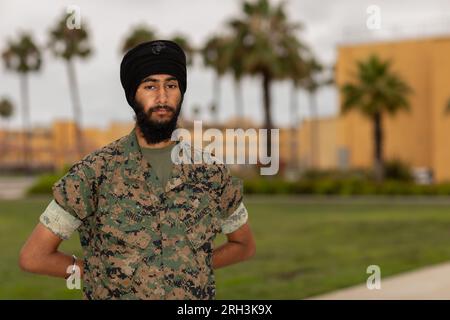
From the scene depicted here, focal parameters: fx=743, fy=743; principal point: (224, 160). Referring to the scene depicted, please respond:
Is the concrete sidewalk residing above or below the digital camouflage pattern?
below

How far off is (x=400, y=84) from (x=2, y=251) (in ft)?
98.7

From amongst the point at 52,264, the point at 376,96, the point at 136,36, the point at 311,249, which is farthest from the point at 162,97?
the point at 136,36

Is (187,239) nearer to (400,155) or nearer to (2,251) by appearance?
(2,251)

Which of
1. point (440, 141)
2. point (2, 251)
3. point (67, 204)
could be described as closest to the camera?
point (67, 204)

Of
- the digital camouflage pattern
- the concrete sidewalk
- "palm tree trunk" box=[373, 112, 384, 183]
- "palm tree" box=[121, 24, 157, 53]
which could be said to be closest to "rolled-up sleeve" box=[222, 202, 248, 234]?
the digital camouflage pattern

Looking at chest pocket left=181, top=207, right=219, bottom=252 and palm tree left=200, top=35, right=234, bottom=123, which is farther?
palm tree left=200, top=35, right=234, bottom=123

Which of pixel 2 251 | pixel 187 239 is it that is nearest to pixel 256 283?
pixel 2 251

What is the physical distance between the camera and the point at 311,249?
16.1 m

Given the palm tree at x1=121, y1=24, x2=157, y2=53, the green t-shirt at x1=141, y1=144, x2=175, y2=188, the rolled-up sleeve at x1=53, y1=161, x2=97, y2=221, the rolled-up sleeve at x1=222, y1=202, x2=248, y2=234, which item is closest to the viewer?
the rolled-up sleeve at x1=53, y1=161, x2=97, y2=221

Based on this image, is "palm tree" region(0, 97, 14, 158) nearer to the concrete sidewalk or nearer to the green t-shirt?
the concrete sidewalk

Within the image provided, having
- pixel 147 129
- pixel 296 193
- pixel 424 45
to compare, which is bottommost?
pixel 296 193

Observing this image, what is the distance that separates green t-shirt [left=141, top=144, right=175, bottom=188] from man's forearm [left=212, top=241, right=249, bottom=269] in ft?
1.63

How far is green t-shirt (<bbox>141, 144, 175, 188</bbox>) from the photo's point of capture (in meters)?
2.81

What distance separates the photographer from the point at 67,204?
269 cm
